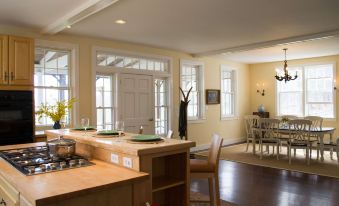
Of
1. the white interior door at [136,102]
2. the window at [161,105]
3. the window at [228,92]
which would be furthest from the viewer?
the window at [228,92]

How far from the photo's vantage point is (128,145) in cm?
204

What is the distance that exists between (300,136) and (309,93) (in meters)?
2.68

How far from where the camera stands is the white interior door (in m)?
5.89

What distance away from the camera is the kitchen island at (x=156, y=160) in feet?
6.27

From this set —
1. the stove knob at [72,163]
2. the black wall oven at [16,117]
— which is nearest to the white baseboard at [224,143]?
the black wall oven at [16,117]

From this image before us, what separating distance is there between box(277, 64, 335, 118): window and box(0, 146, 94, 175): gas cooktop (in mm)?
7570

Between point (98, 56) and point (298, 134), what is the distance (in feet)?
14.7

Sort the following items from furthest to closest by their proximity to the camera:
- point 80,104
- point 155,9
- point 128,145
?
point 80,104 → point 155,9 → point 128,145

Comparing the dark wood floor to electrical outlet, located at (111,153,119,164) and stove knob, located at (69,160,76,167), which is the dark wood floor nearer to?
electrical outlet, located at (111,153,119,164)

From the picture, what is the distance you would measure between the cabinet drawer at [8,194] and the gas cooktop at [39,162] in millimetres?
118

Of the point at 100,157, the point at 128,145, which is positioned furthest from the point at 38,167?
the point at 128,145

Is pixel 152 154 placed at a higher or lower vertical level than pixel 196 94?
lower

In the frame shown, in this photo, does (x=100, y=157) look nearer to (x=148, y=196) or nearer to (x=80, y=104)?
(x=148, y=196)

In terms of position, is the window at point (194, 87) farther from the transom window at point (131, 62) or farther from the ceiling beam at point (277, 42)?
the transom window at point (131, 62)
